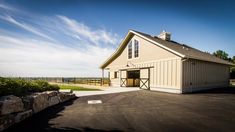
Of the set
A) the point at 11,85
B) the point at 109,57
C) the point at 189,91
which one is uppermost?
the point at 109,57

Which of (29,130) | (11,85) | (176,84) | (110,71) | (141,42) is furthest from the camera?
(110,71)

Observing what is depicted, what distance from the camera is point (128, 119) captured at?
5953mm

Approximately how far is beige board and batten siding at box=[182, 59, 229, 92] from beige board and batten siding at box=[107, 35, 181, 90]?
713 mm

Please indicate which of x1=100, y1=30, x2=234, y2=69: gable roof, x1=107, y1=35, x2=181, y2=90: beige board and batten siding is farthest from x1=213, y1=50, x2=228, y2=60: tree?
x1=107, y1=35, x2=181, y2=90: beige board and batten siding

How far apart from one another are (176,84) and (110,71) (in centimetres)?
1128

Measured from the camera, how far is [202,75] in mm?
16141

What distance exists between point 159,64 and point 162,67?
462 mm

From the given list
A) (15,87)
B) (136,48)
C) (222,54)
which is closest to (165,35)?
(136,48)

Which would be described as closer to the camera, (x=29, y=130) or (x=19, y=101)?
(x=29, y=130)

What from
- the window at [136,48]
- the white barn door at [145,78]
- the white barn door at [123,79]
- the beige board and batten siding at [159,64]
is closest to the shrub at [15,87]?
the beige board and batten siding at [159,64]

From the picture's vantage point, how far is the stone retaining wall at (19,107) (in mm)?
5090

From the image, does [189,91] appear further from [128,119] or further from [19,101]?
[19,101]

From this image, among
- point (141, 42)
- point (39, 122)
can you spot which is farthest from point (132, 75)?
point (39, 122)

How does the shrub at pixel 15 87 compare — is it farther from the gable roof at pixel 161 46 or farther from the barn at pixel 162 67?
the gable roof at pixel 161 46
